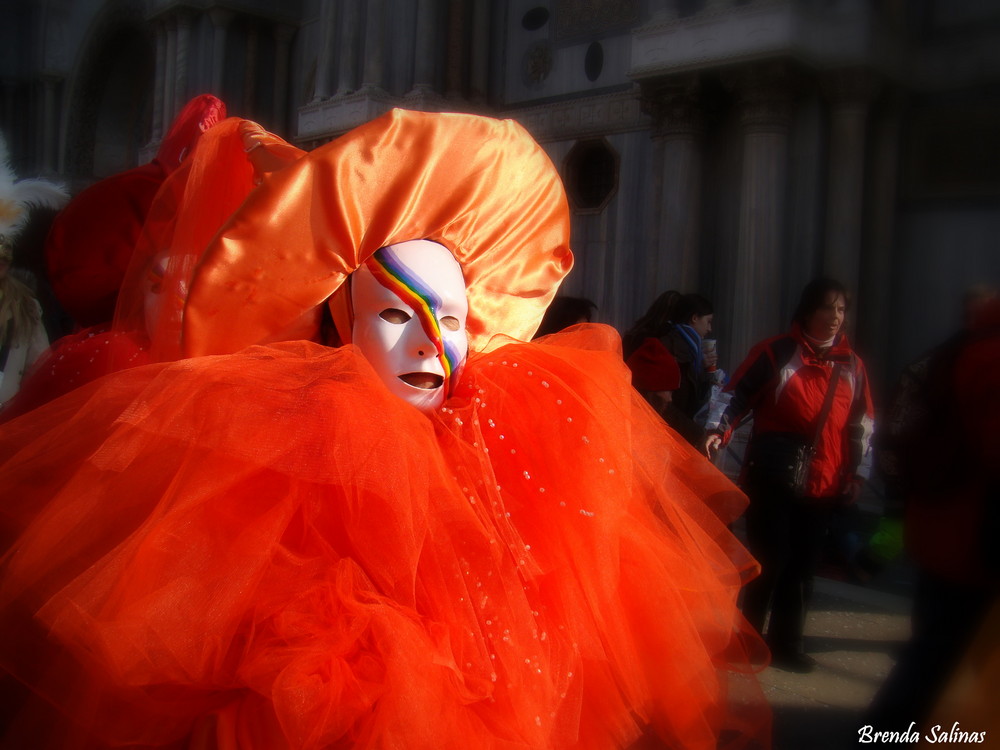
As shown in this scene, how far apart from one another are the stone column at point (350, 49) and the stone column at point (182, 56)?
12.8 ft

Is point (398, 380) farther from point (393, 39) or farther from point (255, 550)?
point (393, 39)

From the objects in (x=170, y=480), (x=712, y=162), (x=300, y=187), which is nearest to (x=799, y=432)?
(x=300, y=187)

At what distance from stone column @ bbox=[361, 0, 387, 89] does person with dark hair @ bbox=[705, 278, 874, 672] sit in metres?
7.34

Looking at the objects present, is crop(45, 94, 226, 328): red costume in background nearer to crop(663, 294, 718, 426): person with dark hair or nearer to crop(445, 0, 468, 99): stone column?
crop(663, 294, 718, 426): person with dark hair

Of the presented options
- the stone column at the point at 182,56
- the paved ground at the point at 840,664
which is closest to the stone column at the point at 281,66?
the stone column at the point at 182,56

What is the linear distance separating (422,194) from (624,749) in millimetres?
1177

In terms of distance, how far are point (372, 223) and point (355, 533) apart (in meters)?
0.70

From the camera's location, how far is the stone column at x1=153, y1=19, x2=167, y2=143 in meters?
13.3

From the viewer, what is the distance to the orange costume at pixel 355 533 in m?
1.37

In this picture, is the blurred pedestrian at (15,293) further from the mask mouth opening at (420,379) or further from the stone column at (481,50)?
the stone column at (481,50)

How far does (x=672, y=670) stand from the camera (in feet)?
5.60

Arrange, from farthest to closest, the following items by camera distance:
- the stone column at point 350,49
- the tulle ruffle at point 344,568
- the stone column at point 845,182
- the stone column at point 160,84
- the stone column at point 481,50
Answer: the stone column at point 160,84, the stone column at point 350,49, the stone column at point 481,50, the stone column at point 845,182, the tulle ruffle at point 344,568

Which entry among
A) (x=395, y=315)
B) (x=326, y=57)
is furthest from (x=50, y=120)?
(x=395, y=315)

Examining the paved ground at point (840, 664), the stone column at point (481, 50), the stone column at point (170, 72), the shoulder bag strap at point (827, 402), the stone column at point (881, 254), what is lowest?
the paved ground at point (840, 664)
